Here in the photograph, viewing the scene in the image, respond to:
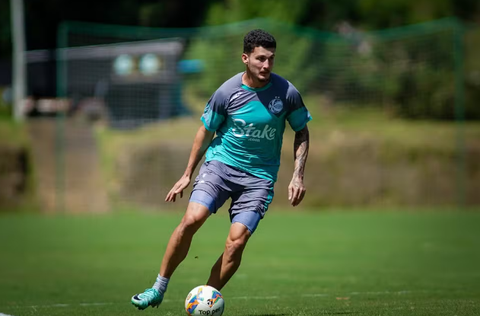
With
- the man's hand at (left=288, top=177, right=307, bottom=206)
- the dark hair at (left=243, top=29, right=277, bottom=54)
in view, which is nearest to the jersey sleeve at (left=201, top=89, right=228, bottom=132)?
the dark hair at (left=243, top=29, right=277, bottom=54)

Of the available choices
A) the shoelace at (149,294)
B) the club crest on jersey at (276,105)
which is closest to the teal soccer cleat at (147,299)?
the shoelace at (149,294)

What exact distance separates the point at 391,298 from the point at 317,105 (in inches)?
563

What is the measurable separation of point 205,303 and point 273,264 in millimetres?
5573

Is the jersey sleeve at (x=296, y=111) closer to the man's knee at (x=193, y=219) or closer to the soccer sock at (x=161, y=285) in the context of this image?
the man's knee at (x=193, y=219)

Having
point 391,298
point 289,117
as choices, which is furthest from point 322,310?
point 289,117

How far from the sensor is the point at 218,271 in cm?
757

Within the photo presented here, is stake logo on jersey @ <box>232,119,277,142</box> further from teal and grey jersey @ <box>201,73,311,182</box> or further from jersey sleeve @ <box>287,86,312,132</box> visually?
jersey sleeve @ <box>287,86,312,132</box>

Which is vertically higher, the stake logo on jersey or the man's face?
the man's face

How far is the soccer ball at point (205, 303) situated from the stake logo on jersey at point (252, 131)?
144 centimetres

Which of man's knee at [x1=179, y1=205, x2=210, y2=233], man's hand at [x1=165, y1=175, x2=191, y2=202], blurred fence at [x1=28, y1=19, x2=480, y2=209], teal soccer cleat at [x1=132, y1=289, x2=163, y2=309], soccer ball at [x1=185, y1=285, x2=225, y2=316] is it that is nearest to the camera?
soccer ball at [x1=185, y1=285, x2=225, y2=316]

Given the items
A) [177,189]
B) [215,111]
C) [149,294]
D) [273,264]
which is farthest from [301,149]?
[273,264]

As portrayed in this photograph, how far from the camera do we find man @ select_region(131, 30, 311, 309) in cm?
752

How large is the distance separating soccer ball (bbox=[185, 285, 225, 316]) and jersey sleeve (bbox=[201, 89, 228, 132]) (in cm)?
152

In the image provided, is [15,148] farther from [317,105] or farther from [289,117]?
[289,117]
